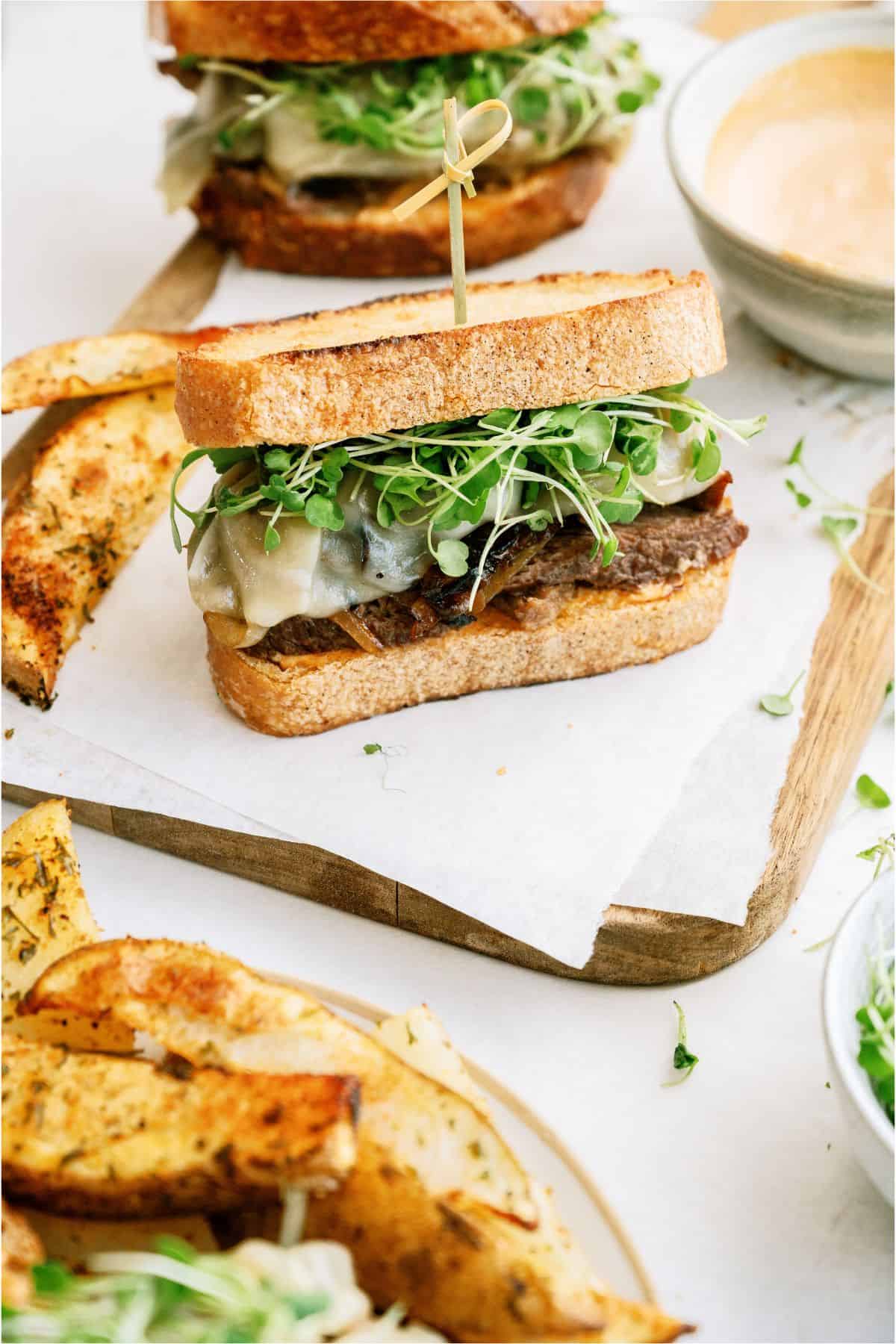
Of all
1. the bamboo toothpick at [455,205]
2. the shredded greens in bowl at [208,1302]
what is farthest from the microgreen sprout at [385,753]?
the shredded greens in bowl at [208,1302]

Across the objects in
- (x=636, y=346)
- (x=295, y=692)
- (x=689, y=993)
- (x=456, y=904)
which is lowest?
(x=689, y=993)

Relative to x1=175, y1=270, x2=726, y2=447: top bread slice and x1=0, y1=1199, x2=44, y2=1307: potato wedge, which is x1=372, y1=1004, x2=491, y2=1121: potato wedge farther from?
x1=175, y1=270, x2=726, y2=447: top bread slice

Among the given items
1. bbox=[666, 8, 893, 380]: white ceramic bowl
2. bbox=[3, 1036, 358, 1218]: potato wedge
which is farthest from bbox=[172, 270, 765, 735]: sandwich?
bbox=[3, 1036, 358, 1218]: potato wedge

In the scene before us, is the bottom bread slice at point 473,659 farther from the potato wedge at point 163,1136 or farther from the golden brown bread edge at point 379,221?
Answer: the golden brown bread edge at point 379,221

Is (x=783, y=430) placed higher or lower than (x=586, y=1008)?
higher

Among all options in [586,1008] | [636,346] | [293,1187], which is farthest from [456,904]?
[636,346]

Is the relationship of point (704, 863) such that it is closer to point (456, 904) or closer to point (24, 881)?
point (456, 904)

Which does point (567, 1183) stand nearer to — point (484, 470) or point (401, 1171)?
point (401, 1171)

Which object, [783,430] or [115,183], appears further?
[115,183]
